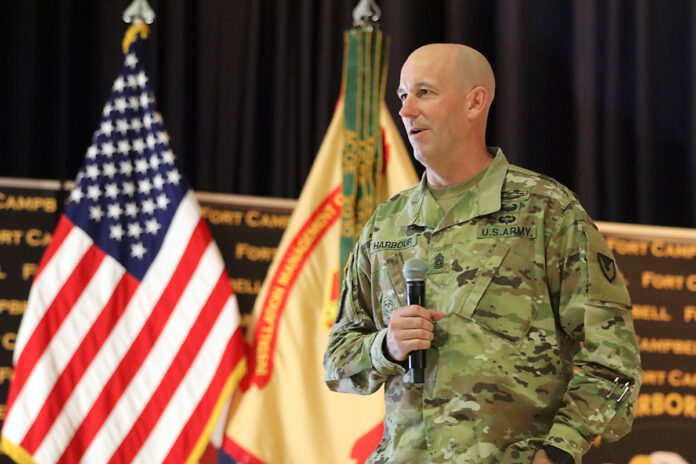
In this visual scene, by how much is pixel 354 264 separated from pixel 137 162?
187cm

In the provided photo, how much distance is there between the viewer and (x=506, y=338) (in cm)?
166

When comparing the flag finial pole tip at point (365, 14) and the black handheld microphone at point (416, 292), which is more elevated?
the flag finial pole tip at point (365, 14)

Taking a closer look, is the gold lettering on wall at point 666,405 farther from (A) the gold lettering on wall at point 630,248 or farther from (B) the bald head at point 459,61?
(B) the bald head at point 459,61

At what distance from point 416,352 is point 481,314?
0.55 ft

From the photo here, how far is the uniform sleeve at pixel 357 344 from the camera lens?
5.56 ft

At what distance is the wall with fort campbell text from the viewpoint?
3242mm

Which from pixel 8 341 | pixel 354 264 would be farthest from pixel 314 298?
pixel 354 264

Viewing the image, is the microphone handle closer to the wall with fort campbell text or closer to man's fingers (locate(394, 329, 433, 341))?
man's fingers (locate(394, 329, 433, 341))

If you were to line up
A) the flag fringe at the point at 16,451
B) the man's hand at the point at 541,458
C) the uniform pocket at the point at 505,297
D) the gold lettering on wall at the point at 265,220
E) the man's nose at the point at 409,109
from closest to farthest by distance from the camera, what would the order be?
the man's hand at the point at 541,458, the uniform pocket at the point at 505,297, the man's nose at the point at 409,109, the flag fringe at the point at 16,451, the gold lettering on wall at the point at 265,220

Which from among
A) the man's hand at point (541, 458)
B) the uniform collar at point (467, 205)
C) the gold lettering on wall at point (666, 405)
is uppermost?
the uniform collar at point (467, 205)

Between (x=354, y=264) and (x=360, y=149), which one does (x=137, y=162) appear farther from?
(x=354, y=264)

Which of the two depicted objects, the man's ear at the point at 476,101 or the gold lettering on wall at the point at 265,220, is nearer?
the man's ear at the point at 476,101

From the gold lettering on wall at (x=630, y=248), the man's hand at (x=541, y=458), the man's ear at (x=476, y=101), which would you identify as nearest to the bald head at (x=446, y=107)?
the man's ear at (x=476, y=101)

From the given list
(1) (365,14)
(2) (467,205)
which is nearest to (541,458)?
(2) (467,205)
